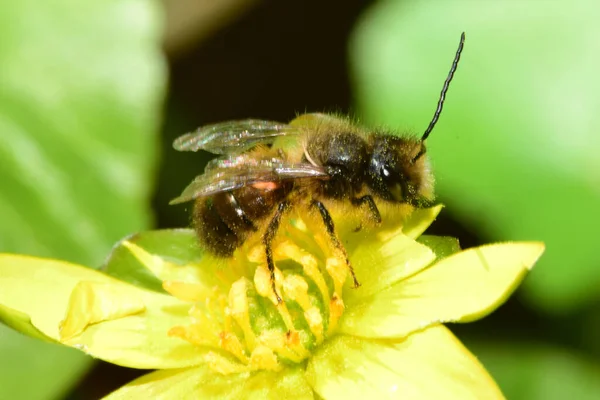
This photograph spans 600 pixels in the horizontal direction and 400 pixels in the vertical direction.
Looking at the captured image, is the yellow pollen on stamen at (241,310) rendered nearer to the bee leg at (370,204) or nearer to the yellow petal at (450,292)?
the yellow petal at (450,292)

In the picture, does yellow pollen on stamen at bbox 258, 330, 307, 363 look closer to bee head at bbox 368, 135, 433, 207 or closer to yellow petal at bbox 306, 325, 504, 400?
yellow petal at bbox 306, 325, 504, 400

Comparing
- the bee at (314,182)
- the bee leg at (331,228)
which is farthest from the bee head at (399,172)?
the bee leg at (331,228)

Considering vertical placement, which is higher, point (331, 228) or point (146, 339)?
point (331, 228)

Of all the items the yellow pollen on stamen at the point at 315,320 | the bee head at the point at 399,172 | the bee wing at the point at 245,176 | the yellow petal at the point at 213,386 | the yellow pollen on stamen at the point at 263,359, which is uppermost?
the bee wing at the point at 245,176

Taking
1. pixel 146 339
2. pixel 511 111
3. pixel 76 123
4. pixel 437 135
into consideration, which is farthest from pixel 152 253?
pixel 511 111

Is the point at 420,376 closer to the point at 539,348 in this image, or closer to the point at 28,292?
the point at 28,292

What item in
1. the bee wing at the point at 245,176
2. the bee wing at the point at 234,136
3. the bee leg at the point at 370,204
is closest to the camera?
the bee wing at the point at 245,176

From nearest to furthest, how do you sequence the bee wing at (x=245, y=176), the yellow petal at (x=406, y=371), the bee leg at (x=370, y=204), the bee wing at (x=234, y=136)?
1. the yellow petal at (x=406, y=371)
2. the bee wing at (x=245, y=176)
3. the bee leg at (x=370, y=204)
4. the bee wing at (x=234, y=136)

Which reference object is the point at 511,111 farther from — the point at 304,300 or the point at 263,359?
the point at 263,359
